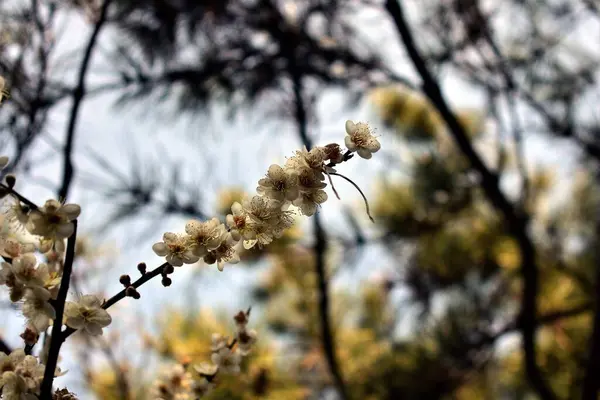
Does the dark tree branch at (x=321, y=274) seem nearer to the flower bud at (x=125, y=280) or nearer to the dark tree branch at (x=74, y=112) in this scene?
the dark tree branch at (x=74, y=112)

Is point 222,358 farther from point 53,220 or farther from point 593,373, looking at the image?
point 593,373

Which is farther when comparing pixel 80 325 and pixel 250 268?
pixel 250 268

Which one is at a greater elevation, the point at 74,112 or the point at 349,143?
the point at 74,112

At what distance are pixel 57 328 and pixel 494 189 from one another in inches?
41.5

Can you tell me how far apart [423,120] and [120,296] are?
98.2 inches

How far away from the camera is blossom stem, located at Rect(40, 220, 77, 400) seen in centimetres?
43

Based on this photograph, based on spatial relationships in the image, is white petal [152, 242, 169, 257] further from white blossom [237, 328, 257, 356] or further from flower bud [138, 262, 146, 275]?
white blossom [237, 328, 257, 356]

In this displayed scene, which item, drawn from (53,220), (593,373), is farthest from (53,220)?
(593,373)

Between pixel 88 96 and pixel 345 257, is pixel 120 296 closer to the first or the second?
pixel 88 96

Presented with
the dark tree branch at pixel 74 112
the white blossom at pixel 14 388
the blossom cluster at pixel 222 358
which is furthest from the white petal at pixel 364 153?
the dark tree branch at pixel 74 112

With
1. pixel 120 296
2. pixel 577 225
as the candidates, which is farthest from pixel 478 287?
pixel 120 296

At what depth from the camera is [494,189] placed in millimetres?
1295

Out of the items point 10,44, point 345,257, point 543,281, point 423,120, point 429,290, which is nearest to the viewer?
point 10,44

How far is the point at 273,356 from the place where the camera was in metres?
1.82
